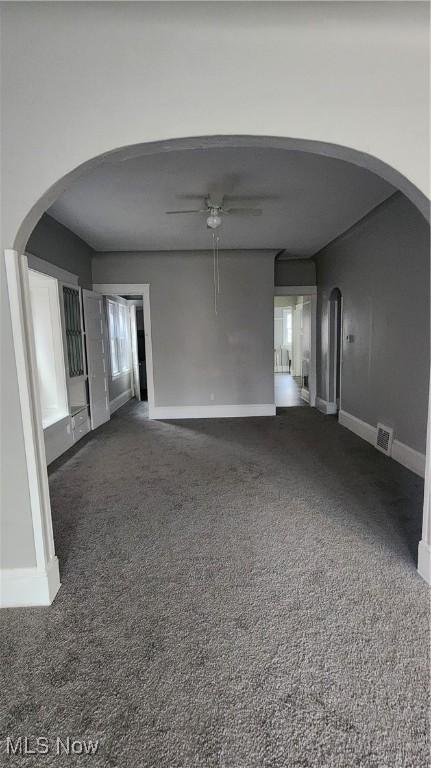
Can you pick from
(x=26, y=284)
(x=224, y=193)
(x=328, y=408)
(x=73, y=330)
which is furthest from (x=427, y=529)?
(x=73, y=330)

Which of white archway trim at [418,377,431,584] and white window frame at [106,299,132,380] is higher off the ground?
white window frame at [106,299,132,380]

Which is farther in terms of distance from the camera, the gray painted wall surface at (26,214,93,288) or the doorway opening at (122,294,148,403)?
the doorway opening at (122,294,148,403)

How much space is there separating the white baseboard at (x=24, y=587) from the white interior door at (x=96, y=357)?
359 centimetres

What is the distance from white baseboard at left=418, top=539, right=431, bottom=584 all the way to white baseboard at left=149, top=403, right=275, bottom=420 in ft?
13.2

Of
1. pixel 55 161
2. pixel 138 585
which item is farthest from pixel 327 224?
pixel 138 585

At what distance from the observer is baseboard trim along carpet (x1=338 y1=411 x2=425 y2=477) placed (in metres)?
3.35

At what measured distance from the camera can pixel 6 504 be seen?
1801 millimetres

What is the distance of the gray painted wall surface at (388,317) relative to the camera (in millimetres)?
3322

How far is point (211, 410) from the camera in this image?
6012mm

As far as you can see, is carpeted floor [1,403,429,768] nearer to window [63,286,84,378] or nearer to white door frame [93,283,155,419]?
window [63,286,84,378]

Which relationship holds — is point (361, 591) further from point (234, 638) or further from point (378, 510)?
point (378, 510)

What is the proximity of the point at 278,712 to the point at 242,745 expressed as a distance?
0.57 feet

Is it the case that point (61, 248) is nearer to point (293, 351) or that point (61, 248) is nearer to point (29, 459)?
point (29, 459)

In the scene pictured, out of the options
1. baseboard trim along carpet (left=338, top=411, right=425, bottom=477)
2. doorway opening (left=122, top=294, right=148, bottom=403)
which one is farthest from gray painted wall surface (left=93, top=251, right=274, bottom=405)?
doorway opening (left=122, top=294, right=148, bottom=403)
